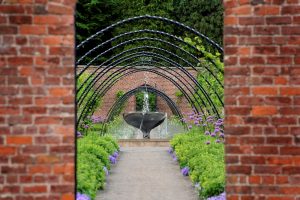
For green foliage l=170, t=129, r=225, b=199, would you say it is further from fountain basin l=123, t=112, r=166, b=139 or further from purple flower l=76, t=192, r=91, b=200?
fountain basin l=123, t=112, r=166, b=139

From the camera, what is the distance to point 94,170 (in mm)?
11289

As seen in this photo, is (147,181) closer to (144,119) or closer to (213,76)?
(213,76)

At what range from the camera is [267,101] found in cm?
527

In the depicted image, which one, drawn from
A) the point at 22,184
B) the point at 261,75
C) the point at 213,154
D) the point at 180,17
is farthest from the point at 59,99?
the point at 180,17

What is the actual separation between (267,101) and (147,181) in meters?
7.21

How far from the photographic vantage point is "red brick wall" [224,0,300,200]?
5266 millimetres

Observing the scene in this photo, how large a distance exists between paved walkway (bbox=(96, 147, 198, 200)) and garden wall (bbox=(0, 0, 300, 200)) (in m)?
5.00

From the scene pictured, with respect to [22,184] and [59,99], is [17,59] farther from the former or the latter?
[22,184]

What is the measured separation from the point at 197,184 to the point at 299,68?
5702 mm

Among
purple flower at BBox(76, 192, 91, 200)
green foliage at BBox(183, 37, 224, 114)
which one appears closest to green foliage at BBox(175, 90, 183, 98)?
green foliage at BBox(183, 37, 224, 114)

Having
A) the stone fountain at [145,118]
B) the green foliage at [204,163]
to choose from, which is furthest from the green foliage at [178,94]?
the green foliage at [204,163]

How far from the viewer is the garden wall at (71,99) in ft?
17.1

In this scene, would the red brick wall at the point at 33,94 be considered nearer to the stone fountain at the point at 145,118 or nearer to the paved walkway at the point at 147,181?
the paved walkway at the point at 147,181

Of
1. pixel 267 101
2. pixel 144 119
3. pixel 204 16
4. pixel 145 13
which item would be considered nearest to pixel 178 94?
pixel 144 119
